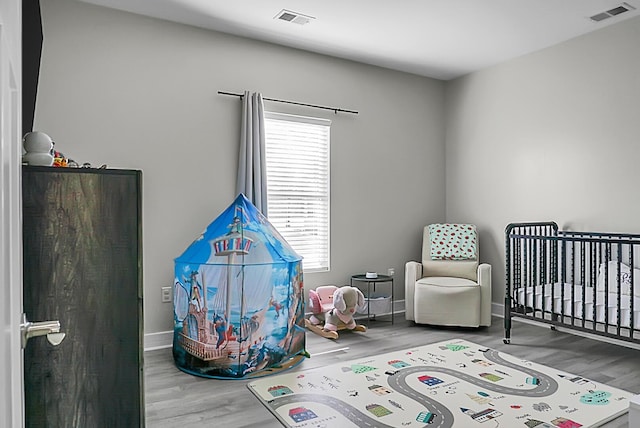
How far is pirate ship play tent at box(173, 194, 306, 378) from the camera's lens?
9.38 ft

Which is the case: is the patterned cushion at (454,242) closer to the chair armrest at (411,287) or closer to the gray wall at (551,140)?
the gray wall at (551,140)

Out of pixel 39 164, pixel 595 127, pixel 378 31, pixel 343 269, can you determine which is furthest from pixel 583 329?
pixel 39 164

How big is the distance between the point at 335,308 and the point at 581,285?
1.92 meters

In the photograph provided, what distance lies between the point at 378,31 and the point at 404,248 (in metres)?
2.20

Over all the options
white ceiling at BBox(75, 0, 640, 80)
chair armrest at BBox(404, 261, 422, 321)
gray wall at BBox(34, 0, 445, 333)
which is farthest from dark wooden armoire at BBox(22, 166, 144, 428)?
chair armrest at BBox(404, 261, 422, 321)

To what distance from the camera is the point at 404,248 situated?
4805 millimetres

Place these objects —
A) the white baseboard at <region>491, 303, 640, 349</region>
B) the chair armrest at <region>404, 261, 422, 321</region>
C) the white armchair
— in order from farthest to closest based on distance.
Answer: the chair armrest at <region>404, 261, 422, 321</region>
the white armchair
the white baseboard at <region>491, 303, 640, 349</region>

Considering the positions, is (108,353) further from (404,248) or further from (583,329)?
(404,248)

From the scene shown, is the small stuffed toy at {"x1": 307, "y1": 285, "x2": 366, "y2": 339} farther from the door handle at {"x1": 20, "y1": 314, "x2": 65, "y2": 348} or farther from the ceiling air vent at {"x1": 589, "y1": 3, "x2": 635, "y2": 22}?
the door handle at {"x1": 20, "y1": 314, "x2": 65, "y2": 348}

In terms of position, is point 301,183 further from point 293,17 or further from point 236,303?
point 236,303

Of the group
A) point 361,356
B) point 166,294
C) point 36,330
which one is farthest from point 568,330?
point 36,330

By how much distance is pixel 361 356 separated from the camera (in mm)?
3283

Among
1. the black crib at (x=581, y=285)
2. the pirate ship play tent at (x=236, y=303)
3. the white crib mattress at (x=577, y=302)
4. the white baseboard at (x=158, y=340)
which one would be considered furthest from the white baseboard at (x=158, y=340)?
the white crib mattress at (x=577, y=302)

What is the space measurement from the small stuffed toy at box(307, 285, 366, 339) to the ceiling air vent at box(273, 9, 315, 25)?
215 cm
